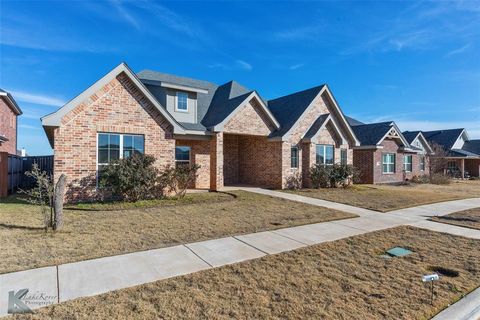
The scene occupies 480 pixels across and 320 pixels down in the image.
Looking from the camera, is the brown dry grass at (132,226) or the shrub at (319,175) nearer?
the brown dry grass at (132,226)

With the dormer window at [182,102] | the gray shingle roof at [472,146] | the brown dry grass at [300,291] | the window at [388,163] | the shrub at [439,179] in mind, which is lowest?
the brown dry grass at [300,291]

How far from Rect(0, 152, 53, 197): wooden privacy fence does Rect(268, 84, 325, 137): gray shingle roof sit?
45.7 ft

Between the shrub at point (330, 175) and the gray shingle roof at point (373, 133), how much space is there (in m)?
6.53

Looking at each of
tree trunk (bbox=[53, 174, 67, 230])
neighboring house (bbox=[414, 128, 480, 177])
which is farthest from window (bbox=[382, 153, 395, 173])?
tree trunk (bbox=[53, 174, 67, 230])

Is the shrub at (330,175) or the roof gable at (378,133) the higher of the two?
the roof gable at (378,133)

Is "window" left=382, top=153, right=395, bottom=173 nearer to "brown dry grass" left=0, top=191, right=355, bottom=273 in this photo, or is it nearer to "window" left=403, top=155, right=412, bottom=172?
"window" left=403, top=155, right=412, bottom=172

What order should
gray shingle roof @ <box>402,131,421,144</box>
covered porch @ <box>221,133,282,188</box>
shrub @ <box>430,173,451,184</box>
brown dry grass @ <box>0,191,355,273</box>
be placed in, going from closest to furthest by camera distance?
1. brown dry grass @ <box>0,191,355,273</box>
2. covered porch @ <box>221,133,282,188</box>
3. shrub @ <box>430,173,451,184</box>
4. gray shingle roof @ <box>402,131,421,144</box>

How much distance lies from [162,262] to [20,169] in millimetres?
15090

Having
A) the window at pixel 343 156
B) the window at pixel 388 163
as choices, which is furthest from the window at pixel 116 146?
the window at pixel 388 163

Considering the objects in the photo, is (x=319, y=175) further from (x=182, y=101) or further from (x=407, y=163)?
Answer: (x=407, y=163)

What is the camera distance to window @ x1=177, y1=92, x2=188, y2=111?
1583 centimetres

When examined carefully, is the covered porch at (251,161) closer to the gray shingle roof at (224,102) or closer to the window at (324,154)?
the gray shingle roof at (224,102)

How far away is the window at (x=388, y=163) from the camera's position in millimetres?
23962

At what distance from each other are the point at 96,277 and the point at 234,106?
12.8m
